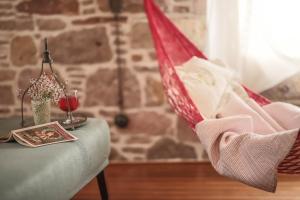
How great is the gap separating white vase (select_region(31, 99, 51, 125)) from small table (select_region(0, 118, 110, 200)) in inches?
6.0

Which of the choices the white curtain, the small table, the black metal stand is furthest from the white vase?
the white curtain

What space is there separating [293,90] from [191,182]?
2.91 feet

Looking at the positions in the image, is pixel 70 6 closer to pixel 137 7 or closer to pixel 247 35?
pixel 137 7

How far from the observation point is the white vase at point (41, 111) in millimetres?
1833

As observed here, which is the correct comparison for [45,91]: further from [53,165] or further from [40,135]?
[53,165]

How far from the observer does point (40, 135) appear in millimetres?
1709

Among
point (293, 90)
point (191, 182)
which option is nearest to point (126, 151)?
point (191, 182)

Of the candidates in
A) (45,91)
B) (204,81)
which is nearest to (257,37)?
(204,81)

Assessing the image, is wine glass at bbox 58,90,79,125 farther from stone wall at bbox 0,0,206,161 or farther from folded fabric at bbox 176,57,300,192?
stone wall at bbox 0,0,206,161

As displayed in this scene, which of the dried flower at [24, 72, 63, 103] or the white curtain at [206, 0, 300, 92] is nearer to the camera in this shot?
the dried flower at [24, 72, 63, 103]

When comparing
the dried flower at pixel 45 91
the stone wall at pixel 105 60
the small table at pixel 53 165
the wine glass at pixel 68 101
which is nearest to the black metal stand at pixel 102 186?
the small table at pixel 53 165

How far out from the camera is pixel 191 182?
2381mm

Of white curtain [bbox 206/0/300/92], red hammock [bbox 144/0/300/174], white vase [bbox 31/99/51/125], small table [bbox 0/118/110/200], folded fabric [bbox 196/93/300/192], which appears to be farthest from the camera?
white curtain [bbox 206/0/300/92]

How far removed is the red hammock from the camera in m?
1.52
